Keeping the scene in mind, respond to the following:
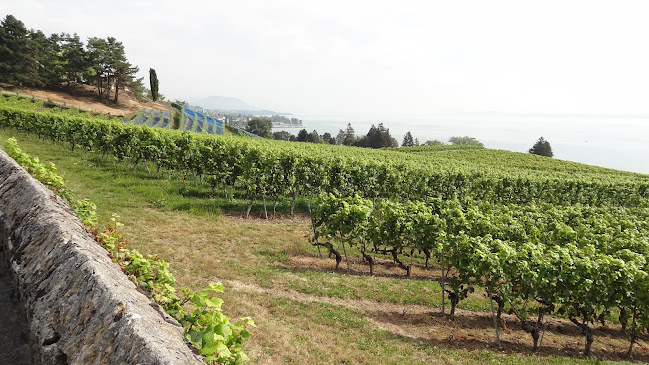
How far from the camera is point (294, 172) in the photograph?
1792cm

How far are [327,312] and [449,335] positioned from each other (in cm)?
324

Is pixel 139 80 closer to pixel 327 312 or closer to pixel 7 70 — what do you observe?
pixel 7 70

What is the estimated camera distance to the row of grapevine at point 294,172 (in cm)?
1798

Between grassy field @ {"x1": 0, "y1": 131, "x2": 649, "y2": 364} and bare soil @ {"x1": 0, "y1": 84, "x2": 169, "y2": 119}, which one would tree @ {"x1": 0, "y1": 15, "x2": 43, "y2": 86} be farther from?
grassy field @ {"x1": 0, "y1": 131, "x2": 649, "y2": 364}

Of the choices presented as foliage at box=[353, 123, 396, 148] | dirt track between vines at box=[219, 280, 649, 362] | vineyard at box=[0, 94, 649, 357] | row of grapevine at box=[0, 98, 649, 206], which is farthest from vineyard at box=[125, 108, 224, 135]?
dirt track between vines at box=[219, 280, 649, 362]

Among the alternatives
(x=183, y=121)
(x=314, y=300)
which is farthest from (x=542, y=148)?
(x=314, y=300)

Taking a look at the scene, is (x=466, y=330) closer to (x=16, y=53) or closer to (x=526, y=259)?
(x=526, y=259)

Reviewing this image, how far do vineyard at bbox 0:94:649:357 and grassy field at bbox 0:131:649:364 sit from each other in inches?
18.2

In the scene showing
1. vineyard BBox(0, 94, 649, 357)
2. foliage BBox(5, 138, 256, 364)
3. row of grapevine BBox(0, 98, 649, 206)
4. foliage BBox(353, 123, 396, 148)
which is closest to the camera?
foliage BBox(5, 138, 256, 364)

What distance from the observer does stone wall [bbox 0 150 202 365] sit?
264cm

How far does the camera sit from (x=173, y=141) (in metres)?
20.4

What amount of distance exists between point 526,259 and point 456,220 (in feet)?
9.12

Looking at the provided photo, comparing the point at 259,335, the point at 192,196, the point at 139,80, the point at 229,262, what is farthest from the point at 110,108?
the point at 259,335

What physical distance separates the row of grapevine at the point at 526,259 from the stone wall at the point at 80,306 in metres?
7.41
